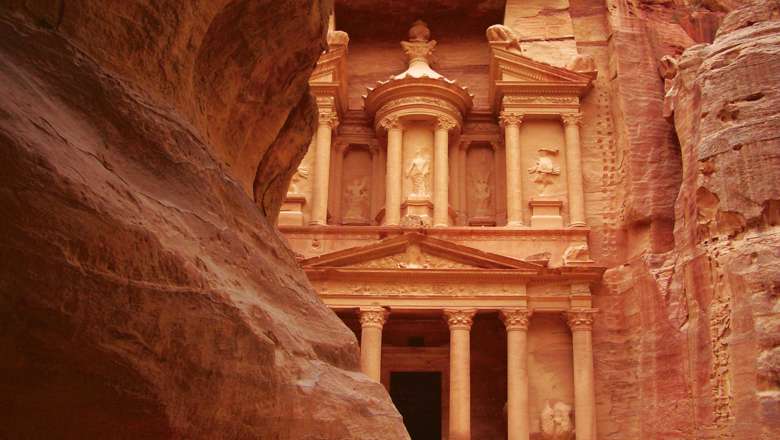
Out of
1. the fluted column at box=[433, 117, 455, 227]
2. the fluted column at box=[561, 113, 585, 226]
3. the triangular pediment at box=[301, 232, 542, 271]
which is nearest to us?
the triangular pediment at box=[301, 232, 542, 271]

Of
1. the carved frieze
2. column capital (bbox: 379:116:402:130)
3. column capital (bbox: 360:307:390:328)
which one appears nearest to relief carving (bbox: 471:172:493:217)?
the carved frieze

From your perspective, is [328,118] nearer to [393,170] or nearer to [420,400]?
[393,170]

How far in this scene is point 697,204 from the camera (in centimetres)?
1414

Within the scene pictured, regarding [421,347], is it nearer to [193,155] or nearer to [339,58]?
[339,58]

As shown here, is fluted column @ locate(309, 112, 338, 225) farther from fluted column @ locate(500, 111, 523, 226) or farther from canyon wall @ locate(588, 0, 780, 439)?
canyon wall @ locate(588, 0, 780, 439)

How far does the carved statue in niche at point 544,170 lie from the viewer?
19.3m

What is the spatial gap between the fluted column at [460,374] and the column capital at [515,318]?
718mm

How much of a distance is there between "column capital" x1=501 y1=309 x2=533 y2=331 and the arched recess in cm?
520

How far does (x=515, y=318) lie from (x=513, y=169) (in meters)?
4.09

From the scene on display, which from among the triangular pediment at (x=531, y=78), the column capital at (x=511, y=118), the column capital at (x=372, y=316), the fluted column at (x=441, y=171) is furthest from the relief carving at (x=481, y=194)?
the column capital at (x=372, y=316)

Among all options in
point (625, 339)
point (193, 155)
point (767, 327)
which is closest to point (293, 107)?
point (193, 155)

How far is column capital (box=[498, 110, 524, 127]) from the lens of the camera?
19750mm

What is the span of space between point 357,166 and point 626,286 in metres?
8.01

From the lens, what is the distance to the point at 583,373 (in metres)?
16.5
